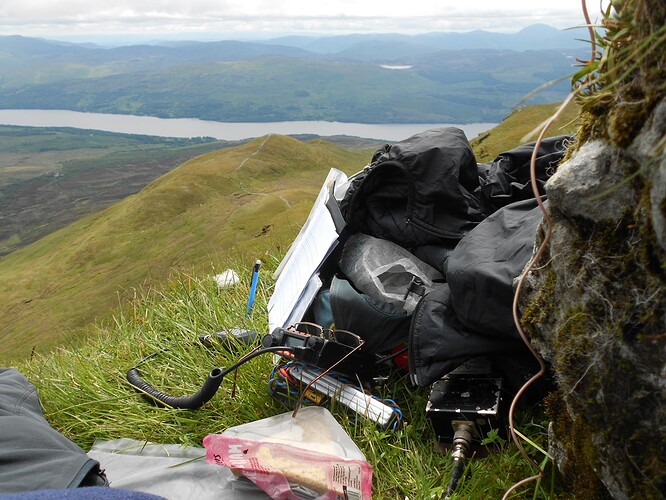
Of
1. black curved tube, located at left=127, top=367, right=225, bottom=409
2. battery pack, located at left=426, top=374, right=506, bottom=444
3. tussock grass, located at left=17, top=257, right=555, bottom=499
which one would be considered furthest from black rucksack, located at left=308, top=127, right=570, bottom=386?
black curved tube, located at left=127, top=367, right=225, bottom=409

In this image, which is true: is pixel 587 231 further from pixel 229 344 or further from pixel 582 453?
pixel 229 344

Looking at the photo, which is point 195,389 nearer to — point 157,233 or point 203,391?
point 203,391

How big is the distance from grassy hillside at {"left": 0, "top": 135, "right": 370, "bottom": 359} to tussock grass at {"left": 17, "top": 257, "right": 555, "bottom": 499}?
5113 centimetres

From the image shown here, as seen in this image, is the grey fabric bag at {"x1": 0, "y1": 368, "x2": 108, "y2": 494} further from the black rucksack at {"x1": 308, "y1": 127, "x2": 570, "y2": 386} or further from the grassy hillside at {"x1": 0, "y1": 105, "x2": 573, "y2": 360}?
the grassy hillside at {"x1": 0, "y1": 105, "x2": 573, "y2": 360}

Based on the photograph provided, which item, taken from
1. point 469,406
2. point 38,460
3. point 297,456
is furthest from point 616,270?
point 38,460

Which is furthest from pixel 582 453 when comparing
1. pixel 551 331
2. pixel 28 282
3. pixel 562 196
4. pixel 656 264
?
pixel 28 282

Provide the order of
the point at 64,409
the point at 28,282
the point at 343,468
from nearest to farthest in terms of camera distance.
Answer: the point at 343,468
the point at 64,409
the point at 28,282

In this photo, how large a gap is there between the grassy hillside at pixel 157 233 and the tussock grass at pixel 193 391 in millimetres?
51128

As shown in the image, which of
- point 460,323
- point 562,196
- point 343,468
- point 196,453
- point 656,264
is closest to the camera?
point 656,264

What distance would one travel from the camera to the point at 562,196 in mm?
2398

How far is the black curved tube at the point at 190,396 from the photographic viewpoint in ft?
13.2

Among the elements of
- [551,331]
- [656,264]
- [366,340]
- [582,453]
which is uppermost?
[656,264]

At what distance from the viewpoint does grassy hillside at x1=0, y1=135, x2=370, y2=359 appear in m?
75.6

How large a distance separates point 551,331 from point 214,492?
2224 mm
